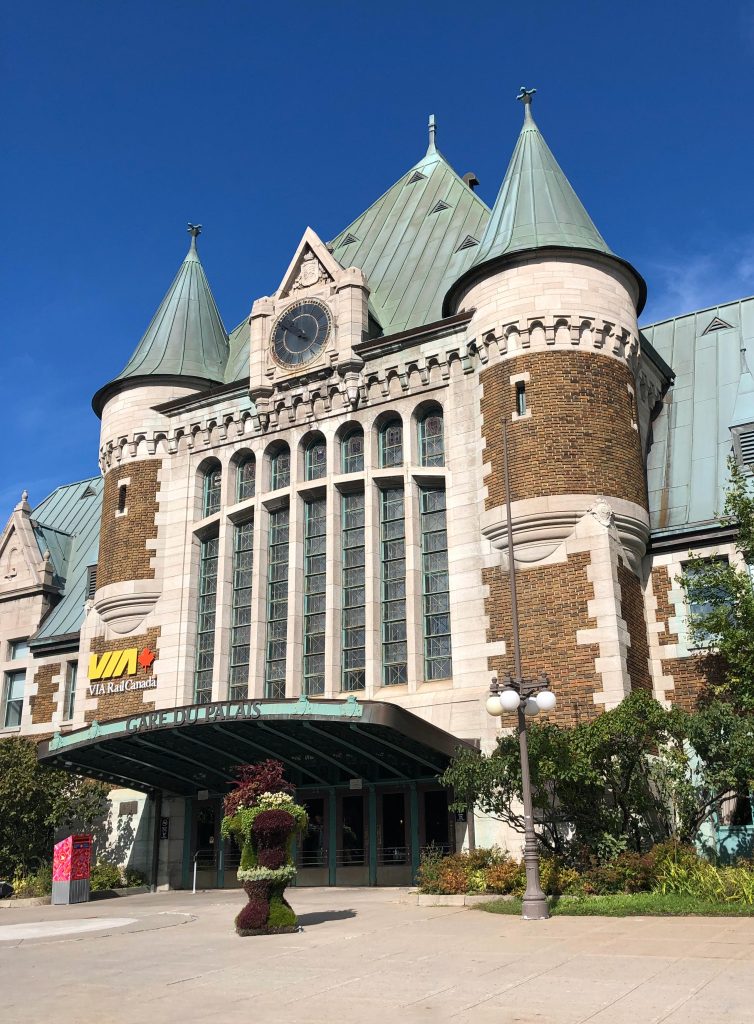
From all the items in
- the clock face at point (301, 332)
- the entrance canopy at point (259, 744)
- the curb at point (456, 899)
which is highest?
the clock face at point (301, 332)

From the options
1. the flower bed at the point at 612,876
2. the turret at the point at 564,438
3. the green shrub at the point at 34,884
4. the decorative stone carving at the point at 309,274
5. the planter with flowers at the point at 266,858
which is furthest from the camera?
the decorative stone carving at the point at 309,274

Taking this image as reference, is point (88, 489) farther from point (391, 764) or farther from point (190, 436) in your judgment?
point (391, 764)

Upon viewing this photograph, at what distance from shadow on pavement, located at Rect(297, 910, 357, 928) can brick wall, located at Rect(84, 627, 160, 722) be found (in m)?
12.2

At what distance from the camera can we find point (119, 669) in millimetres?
30500

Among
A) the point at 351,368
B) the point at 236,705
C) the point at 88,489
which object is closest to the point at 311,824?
the point at 236,705

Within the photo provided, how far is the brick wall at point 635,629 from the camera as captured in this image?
22.9 meters

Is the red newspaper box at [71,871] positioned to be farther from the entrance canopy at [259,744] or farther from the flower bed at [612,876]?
the flower bed at [612,876]

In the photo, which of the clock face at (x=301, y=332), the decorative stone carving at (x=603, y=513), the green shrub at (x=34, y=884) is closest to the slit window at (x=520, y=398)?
the decorative stone carving at (x=603, y=513)

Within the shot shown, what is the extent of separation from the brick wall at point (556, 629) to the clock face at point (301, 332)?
10.0m

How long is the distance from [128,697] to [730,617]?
1770cm

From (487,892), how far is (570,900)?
8.51 ft

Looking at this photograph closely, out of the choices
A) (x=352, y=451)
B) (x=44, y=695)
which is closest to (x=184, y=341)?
(x=352, y=451)

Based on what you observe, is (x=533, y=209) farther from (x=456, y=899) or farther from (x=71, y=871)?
(x=71, y=871)

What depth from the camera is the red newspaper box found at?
81.8ft
